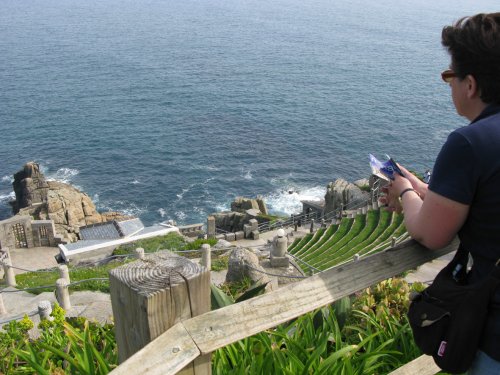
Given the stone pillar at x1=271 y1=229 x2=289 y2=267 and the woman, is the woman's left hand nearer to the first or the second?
the woman

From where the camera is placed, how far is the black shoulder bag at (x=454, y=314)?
2502 millimetres

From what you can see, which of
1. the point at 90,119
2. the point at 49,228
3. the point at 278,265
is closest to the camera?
the point at 278,265

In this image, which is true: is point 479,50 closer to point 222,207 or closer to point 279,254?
point 279,254

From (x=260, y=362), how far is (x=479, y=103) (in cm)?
226

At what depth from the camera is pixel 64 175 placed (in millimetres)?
52250


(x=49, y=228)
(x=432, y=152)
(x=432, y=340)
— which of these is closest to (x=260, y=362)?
(x=432, y=340)

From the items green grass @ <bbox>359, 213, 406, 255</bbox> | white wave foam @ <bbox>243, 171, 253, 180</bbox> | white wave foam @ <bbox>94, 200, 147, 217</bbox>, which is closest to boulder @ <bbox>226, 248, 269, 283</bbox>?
green grass @ <bbox>359, 213, 406, 255</bbox>

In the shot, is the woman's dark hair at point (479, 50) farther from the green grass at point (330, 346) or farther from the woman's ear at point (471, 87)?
the green grass at point (330, 346)

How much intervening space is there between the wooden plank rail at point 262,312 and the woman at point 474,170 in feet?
0.84

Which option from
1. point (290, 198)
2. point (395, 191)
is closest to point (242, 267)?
point (395, 191)

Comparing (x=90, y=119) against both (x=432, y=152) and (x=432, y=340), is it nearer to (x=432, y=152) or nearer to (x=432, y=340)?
(x=432, y=152)

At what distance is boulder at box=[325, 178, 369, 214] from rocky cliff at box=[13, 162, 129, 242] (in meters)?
16.7

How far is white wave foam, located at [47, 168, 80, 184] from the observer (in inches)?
2013

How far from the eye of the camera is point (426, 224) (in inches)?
107
